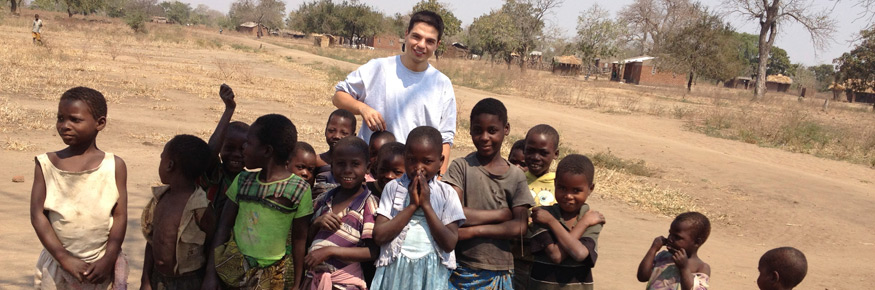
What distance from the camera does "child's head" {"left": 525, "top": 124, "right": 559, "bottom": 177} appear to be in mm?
2852

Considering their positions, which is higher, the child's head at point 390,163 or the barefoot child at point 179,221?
the child's head at point 390,163

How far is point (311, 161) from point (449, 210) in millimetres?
854

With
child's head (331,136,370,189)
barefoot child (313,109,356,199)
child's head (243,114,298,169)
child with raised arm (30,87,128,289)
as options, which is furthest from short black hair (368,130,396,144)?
child with raised arm (30,87,128,289)

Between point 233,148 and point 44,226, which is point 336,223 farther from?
point 44,226

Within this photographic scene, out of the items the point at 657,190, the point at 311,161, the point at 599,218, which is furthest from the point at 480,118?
the point at 657,190

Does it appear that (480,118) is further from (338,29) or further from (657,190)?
(338,29)

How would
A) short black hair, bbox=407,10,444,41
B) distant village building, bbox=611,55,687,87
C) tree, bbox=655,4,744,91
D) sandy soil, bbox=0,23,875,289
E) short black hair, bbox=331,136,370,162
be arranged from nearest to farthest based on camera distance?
short black hair, bbox=331,136,370,162 < short black hair, bbox=407,10,444,41 < sandy soil, bbox=0,23,875,289 < tree, bbox=655,4,744,91 < distant village building, bbox=611,55,687,87

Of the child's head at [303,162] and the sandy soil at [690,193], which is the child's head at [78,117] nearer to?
the child's head at [303,162]

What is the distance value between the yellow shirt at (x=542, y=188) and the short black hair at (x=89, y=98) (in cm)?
188

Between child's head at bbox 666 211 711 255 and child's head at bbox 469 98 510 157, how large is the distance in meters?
0.85

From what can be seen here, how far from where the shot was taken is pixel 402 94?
3.08m

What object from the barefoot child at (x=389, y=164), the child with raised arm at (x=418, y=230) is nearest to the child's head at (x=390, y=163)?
the barefoot child at (x=389, y=164)

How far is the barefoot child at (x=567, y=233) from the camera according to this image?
8.42 ft

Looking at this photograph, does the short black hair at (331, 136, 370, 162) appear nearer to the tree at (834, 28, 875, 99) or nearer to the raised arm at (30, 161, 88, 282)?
the raised arm at (30, 161, 88, 282)
